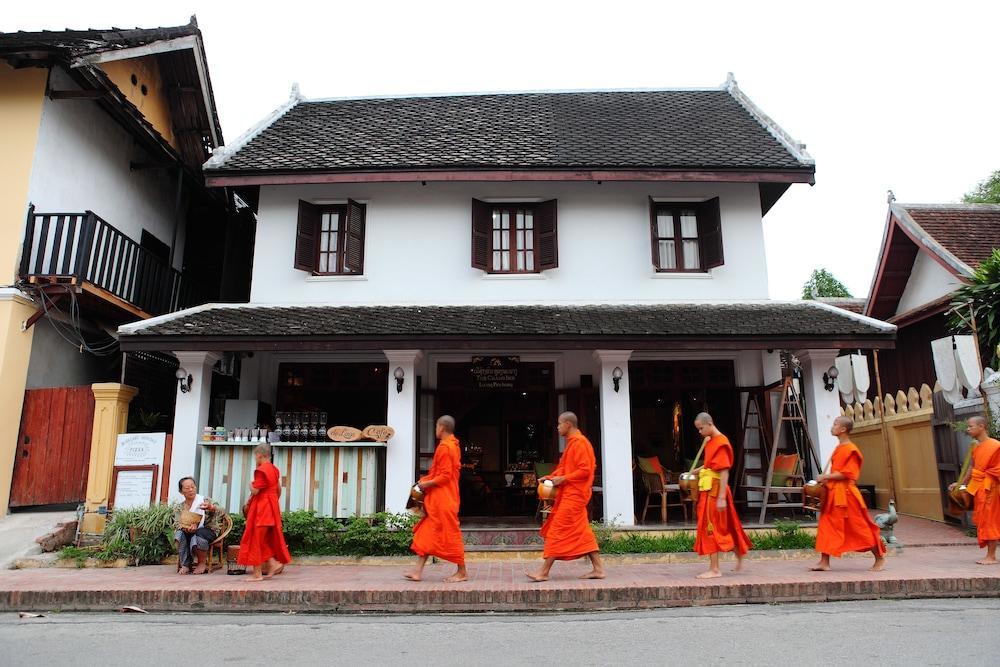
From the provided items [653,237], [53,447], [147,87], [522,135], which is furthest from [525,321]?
[147,87]

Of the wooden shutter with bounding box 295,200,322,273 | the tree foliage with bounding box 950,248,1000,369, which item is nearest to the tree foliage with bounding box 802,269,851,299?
the tree foliage with bounding box 950,248,1000,369

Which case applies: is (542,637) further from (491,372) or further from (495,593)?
(491,372)

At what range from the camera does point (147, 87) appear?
13.5 meters

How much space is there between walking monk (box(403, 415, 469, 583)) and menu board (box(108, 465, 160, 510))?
429cm

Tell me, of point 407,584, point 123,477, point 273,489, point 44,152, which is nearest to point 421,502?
point 407,584

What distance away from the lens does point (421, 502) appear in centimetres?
749

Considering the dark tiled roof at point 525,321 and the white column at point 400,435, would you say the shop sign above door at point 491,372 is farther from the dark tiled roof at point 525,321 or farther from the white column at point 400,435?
the white column at point 400,435

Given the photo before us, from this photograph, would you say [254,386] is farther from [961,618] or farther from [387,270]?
[961,618]

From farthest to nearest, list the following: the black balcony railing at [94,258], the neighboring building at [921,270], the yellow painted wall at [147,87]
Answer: the neighboring building at [921,270], the yellow painted wall at [147,87], the black balcony railing at [94,258]

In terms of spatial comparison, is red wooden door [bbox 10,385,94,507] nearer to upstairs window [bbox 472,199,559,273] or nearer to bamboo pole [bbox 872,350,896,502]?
upstairs window [bbox 472,199,559,273]

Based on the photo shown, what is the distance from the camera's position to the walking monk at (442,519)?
23.6ft

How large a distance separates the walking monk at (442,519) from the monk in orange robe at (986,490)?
5.71m

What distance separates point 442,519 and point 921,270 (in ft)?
46.6

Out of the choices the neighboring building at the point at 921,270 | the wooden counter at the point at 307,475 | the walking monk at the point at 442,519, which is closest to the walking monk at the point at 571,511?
the walking monk at the point at 442,519
